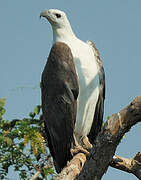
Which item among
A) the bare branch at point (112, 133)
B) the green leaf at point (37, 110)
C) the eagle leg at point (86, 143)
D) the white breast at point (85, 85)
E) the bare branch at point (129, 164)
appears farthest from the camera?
the green leaf at point (37, 110)

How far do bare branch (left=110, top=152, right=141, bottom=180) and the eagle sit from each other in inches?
41.6

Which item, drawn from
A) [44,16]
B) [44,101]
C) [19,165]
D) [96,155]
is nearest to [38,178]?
[19,165]

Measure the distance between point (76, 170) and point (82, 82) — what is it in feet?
5.61

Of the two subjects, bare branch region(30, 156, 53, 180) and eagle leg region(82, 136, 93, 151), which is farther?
bare branch region(30, 156, 53, 180)

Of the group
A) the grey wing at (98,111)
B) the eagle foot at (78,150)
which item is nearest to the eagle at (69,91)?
the grey wing at (98,111)

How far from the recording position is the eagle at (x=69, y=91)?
605 centimetres

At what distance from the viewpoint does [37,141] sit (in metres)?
7.58

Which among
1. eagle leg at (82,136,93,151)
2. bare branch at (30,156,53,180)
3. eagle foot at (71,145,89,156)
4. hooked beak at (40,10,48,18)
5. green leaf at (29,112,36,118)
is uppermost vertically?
hooked beak at (40,10,48,18)

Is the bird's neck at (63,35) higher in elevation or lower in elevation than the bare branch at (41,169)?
higher

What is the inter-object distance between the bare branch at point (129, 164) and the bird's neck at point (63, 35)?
95.1 inches

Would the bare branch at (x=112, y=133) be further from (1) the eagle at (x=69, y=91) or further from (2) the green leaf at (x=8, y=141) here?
(2) the green leaf at (x=8, y=141)

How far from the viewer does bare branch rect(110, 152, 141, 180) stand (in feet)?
15.5

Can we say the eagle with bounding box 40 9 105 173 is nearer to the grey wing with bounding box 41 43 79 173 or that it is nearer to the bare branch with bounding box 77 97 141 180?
the grey wing with bounding box 41 43 79 173

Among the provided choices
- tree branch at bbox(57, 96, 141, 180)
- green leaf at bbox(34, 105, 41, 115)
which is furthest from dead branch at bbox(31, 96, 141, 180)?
green leaf at bbox(34, 105, 41, 115)
